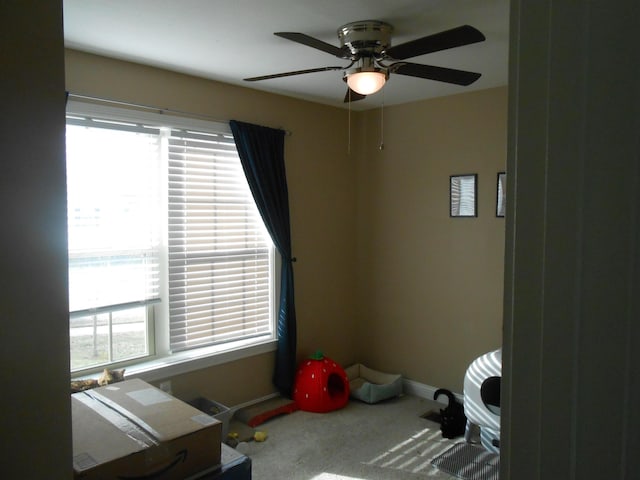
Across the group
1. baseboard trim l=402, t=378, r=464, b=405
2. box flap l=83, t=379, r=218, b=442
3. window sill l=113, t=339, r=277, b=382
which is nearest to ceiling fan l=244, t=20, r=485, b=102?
box flap l=83, t=379, r=218, b=442

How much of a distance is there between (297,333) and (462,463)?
1.68 m

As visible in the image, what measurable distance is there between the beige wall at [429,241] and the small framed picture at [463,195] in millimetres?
44

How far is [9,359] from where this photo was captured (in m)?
0.93

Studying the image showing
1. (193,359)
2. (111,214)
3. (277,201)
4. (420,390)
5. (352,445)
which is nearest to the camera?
(111,214)

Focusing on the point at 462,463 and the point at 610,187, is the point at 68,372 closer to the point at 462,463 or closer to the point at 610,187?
the point at 610,187

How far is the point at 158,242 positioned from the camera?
3.41 meters

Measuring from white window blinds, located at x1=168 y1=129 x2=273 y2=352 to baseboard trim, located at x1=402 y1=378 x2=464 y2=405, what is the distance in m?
1.38

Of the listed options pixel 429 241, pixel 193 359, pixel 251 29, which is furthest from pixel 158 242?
pixel 429 241

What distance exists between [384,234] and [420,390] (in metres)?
1.44

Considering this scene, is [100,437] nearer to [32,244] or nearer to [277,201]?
[32,244]

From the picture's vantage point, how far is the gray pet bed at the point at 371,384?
410 centimetres

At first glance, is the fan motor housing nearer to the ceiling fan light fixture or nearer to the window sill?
the ceiling fan light fixture

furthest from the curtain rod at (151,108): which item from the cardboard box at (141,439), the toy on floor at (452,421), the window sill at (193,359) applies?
the toy on floor at (452,421)

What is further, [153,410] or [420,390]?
[420,390]
